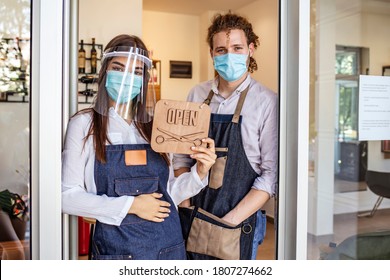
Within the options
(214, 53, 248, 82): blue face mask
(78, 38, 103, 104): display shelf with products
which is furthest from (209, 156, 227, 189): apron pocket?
(78, 38, 103, 104): display shelf with products

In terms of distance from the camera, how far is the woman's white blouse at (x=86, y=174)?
1.41 metres

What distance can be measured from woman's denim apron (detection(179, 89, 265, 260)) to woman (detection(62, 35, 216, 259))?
16 centimetres

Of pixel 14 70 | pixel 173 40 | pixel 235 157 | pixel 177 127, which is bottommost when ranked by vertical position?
pixel 235 157

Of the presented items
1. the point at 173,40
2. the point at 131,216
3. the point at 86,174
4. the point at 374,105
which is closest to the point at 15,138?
the point at 86,174

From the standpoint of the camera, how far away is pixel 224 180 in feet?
5.61

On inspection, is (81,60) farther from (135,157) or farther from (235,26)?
(235,26)

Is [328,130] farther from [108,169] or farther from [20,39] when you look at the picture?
[20,39]

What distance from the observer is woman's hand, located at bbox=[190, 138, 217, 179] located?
1543 mm

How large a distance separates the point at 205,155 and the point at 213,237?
1.32 feet

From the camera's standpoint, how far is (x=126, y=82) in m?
1.45

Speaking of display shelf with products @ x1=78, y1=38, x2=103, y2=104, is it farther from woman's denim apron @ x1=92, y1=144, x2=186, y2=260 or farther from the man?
the man

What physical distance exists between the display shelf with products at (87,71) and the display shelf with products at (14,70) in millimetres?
200

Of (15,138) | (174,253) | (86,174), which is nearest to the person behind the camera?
(15,138)
